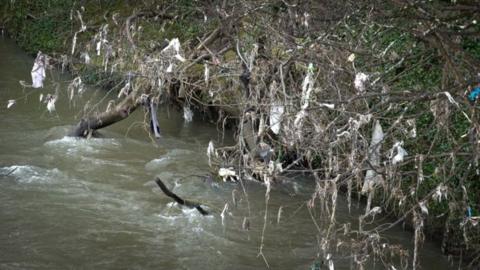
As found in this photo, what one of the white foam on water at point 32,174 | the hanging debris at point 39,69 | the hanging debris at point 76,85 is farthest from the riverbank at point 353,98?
the white foam on water at point 32,174

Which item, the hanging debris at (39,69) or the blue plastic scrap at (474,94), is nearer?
the blue plastic scrap at (474,94)

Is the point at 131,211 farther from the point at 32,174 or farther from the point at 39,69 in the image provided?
the point at 39,69

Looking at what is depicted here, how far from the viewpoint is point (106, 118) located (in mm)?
10820

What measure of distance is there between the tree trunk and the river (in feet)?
0.60

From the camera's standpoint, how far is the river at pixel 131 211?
734cm

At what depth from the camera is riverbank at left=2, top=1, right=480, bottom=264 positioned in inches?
219

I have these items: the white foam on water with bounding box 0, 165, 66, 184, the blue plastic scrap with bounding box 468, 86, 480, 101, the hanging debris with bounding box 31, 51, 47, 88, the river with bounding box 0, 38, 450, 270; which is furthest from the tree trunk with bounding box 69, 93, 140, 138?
the blue plastic scrap with bounding box 468, 86, 480, 101

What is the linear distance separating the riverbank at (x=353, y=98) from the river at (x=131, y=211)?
0.81m

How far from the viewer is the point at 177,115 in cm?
1325

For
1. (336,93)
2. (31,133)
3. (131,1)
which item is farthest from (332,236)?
(131,1)

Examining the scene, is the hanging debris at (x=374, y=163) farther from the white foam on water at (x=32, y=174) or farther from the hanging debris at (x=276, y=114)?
the white foam on water at (x=32, y=174)

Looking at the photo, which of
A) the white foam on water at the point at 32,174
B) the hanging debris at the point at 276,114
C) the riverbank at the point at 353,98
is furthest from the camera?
the white foam on water at the point at 32,174

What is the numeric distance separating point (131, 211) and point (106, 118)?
2.72 metres

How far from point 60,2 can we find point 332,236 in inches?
540
